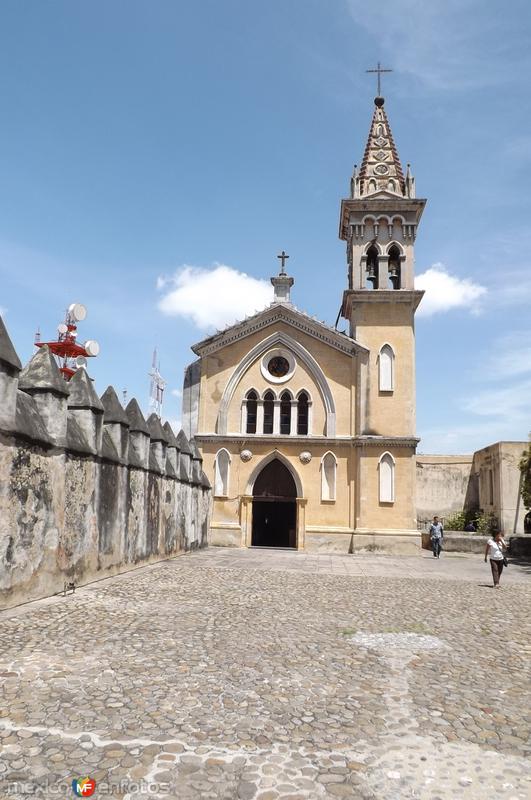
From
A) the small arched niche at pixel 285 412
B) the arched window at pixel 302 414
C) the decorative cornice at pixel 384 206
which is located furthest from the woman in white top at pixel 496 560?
the decorative cornice at pixel 384 206

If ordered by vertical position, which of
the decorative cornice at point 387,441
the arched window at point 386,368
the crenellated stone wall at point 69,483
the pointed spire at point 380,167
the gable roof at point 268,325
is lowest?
the crenellated stone wall at point 69,483

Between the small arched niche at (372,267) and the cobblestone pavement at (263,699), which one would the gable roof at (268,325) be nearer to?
the small arched niche at (372,267)

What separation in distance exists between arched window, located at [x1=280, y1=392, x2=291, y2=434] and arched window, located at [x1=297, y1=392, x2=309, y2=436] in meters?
0.44

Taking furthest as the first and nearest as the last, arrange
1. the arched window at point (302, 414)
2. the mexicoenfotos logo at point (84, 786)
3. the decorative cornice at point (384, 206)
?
Result: the decorative cornice at point (384, 206)
the arched window at point (302, 414)
the mexicoenfotos logo at point (84, 786)

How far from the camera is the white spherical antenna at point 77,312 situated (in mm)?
26641

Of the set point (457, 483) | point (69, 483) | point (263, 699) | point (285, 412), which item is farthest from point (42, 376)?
point (457, 483)

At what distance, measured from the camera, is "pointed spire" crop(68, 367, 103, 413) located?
42.0ft

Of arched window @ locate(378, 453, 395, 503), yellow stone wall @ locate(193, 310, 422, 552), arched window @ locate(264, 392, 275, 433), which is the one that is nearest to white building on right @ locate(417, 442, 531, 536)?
yellow stone wall @ locate(193, 310, 422, 552)

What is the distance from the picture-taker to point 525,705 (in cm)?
537

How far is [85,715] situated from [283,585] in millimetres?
8424

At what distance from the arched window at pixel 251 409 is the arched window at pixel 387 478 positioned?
5.56 m

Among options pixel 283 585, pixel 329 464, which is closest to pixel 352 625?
pixel 283 585

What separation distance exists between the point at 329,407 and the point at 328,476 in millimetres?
2850

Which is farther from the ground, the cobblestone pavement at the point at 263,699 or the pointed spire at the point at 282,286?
the pointed spire at the point at 282,286
